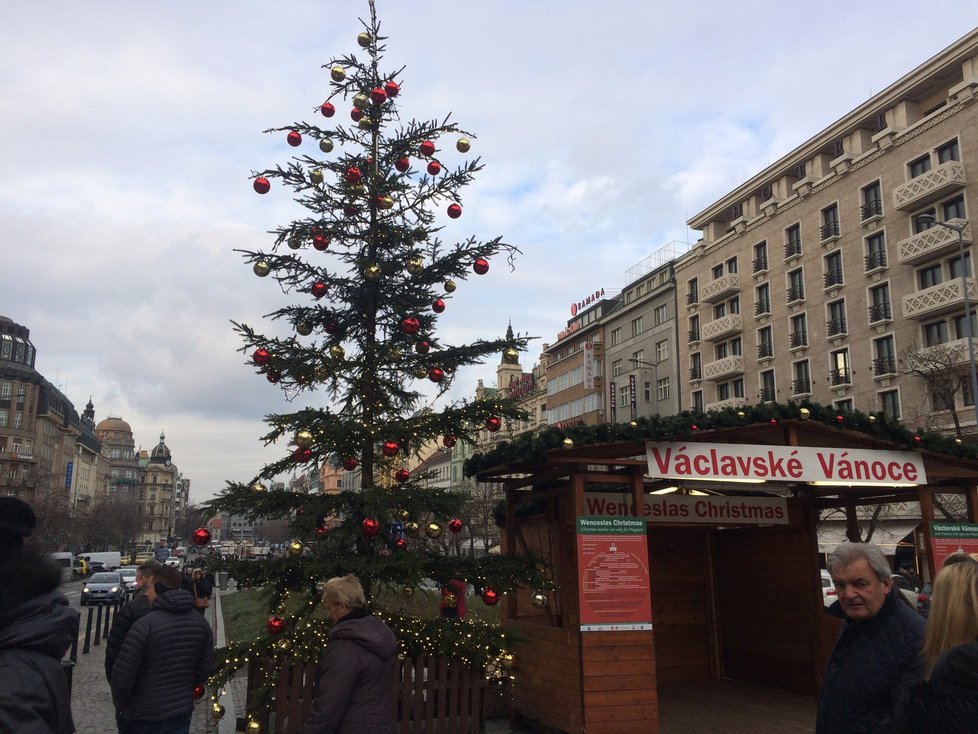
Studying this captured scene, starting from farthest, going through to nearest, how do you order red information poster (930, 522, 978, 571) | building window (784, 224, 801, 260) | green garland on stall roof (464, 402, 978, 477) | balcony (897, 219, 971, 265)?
building window (784, 224, 801, 260) → balcony (897, 219, 971, 265) → red information poster (930, 522, 978, 571) → green garland on stall roof (464, 402, 978, 477)

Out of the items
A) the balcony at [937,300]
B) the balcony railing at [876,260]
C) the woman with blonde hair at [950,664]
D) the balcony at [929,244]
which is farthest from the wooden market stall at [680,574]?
the balcony railing at [876,260]

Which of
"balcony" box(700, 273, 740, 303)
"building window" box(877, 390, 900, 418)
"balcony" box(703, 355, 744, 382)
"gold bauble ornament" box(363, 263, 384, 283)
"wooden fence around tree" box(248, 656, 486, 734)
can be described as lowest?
"wooden fence around tree" box(248, 656, 486, 734)

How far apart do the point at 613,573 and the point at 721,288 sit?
43.3 m

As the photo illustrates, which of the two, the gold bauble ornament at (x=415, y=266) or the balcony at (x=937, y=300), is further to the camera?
the balcony at (x=937, y=300)

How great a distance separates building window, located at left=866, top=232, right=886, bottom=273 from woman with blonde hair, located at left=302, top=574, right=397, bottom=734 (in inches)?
1513

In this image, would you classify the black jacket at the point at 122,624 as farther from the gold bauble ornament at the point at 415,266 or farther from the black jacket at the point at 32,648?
the gold bauble ornament at the point at 415,266

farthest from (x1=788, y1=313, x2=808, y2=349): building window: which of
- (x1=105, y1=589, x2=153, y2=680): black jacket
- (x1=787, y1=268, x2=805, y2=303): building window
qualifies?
(x1=105, y1=589, x2=153, y2=680): black jacket

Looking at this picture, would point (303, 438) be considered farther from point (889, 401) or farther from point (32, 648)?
point (889, 401)

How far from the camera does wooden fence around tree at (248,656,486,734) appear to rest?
7707 millimetres

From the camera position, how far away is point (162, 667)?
5.47 meters

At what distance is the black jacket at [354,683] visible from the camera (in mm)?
4668

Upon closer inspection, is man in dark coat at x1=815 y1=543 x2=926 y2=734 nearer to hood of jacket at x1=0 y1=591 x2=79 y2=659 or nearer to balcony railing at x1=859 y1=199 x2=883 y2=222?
hood of jacket at x1=0 y1=591 x2=79 y2=659

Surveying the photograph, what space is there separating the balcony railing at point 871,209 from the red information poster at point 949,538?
31727mm

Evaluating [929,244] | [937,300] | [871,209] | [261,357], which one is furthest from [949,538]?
→ [871,209]
